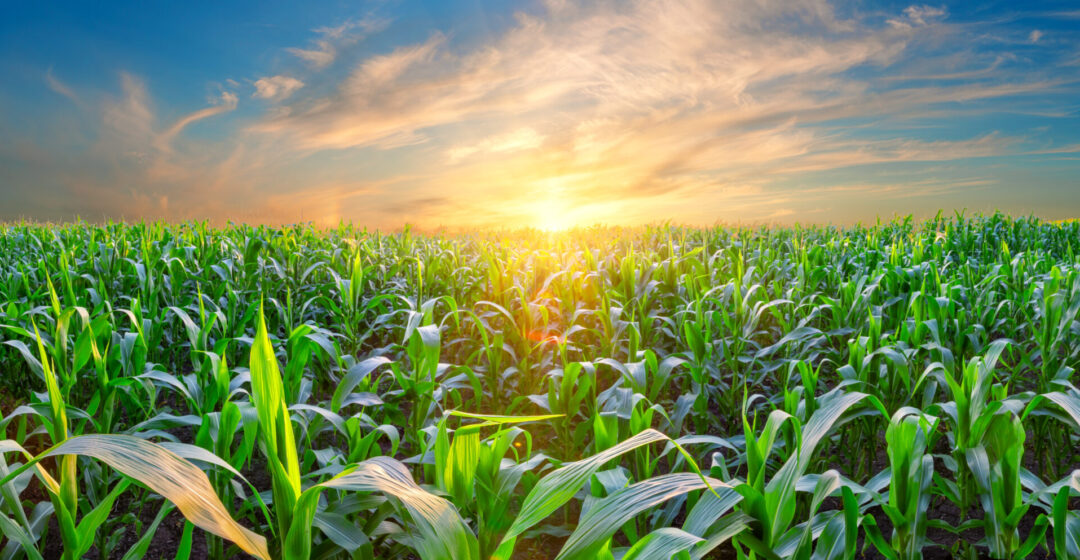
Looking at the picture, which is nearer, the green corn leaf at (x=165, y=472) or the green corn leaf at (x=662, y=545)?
the green corn leaf at (x=165, y=472)

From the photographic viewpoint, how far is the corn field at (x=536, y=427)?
115 cm

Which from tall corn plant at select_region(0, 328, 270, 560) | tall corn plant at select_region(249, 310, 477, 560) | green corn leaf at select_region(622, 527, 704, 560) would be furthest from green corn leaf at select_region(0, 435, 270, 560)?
green corn leaf at select_region(622, 527, 704, 560)

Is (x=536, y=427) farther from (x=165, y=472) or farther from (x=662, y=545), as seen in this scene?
(x=165, y=472)

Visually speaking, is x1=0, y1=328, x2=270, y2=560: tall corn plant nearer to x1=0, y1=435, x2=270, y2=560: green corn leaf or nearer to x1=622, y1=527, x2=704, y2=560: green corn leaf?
x1=0, y1=435, x2=270, y2=560: green corn leaf

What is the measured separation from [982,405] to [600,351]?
224 cm

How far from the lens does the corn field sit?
1.15 m

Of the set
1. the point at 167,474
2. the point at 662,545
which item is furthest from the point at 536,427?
the point at 167,474

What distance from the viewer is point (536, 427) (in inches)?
132

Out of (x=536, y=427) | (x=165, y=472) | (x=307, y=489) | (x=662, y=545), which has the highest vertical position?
(x=165, y=472)

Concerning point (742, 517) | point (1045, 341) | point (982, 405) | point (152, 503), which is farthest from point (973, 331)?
point (152, 503)

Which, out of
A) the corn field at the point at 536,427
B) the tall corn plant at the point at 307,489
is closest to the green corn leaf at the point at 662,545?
the corn field at the point at 536,427

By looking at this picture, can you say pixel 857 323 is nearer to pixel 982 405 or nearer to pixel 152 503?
pixel 982 405

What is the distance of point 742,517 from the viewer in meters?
1.37

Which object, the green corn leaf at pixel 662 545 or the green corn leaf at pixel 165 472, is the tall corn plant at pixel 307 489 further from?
the green corn leaf at pixel 662 545
